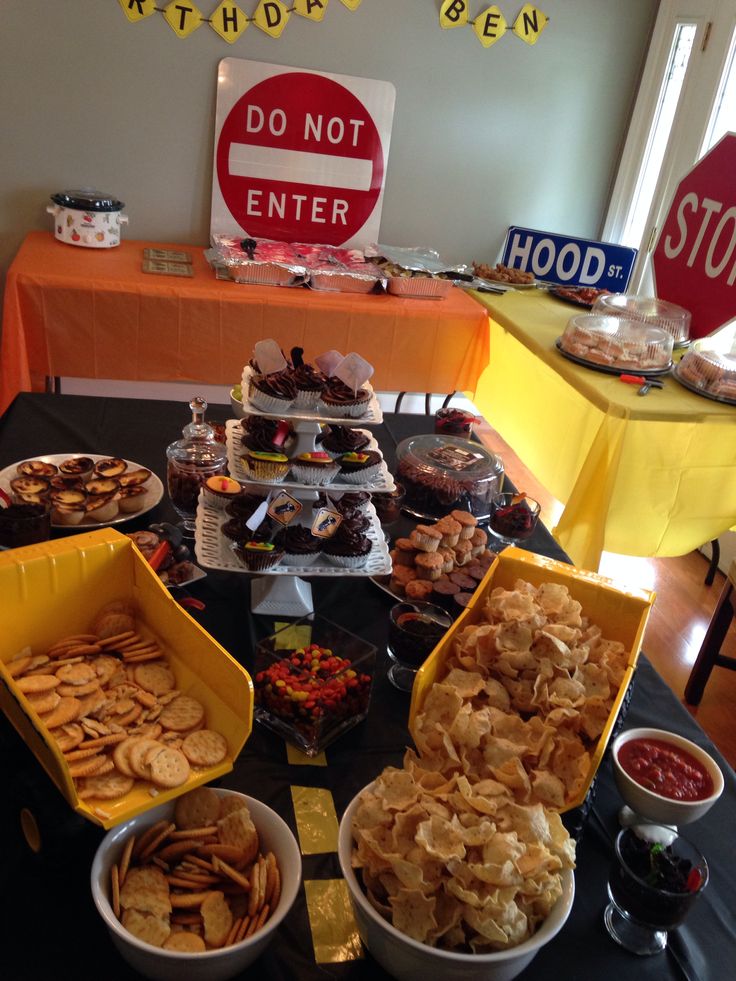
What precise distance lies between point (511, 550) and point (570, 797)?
17.5 inches

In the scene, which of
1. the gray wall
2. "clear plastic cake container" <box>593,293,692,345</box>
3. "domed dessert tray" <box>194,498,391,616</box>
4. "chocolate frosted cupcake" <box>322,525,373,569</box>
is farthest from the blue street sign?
"chocolate frosted cupcake" <box>322,525,373,569</box>

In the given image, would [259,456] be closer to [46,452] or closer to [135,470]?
[135,470]

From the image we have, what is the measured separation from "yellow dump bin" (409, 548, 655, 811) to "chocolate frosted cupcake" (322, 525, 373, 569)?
0.21 metres

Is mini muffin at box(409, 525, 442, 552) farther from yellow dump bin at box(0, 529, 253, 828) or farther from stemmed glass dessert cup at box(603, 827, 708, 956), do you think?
stemmed glass dessert cup at box(603, 827, 708, 956)

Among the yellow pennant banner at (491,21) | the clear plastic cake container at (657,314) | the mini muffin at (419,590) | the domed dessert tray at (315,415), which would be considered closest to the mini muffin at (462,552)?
the mini muffin at (419,590)

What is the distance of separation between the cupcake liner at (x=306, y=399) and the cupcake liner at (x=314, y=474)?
95 millimetres

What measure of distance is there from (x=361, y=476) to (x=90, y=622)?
1.55 feet

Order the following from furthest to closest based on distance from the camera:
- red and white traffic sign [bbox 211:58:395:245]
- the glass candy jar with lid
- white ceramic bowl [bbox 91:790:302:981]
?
1. red and white traffic sign [bbox 211:58:395:245]
2. the glass candy jar with lid
3. white ceramic bowl [bbox 91:790:302:981]

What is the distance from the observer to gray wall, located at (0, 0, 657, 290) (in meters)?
3.21

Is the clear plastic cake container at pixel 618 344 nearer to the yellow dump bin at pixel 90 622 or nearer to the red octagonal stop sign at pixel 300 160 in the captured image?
the red octagonal stop sign at pixel 300 160

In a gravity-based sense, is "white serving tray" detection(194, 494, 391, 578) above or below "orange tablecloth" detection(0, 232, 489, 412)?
above

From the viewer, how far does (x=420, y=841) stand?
0.78 metres

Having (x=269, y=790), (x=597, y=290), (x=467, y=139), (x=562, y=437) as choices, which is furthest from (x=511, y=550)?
(x=467, y=139)

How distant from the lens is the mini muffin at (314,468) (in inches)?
51.2
